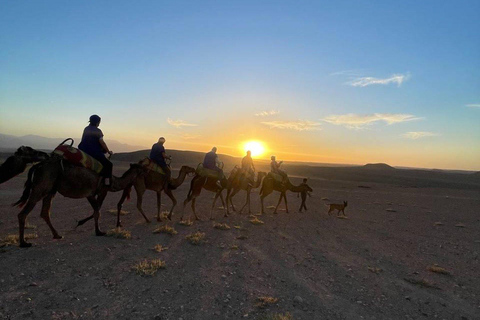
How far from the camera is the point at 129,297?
17.9 ft

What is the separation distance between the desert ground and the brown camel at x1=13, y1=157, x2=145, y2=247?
0.85 m

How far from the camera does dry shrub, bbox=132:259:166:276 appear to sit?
6402 millimetres

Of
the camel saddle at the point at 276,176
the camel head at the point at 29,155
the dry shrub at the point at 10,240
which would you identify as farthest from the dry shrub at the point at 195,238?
the camel saddle at the point at 276,176

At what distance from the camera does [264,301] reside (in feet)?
18.5

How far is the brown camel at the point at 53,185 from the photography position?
736 centimetres

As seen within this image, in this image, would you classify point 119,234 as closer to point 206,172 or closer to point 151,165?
point 151,165

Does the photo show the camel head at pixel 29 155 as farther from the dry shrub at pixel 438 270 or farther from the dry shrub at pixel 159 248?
the dry shrub at pixel 438 270

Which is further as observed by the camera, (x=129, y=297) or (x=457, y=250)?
(x=457, y=250)

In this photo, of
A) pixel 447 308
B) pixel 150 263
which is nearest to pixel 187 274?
pixel 150 263

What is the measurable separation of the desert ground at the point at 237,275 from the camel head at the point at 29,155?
7.52 feet

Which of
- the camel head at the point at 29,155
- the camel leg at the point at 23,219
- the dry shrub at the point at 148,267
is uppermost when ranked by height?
the camel head at the point at 29,155

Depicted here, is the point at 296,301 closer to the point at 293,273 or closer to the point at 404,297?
the point at 293,273

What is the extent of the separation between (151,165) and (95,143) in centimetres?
256

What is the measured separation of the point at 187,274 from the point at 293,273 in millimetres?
2642
